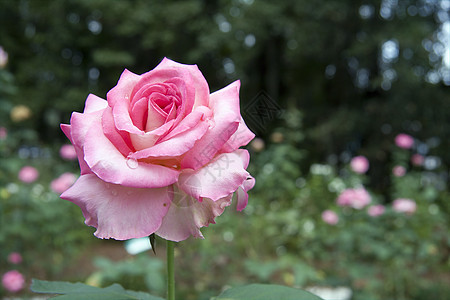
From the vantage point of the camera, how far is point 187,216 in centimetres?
39

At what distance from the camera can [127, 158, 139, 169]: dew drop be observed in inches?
14.8

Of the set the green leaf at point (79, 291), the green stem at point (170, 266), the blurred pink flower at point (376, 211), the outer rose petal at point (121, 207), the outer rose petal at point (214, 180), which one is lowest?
the blurred pink flower at point (376, 211)

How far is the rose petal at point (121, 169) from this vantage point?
36 centimetres

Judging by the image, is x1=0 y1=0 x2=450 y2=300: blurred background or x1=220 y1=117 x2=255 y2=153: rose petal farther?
x1=0 y1=0 x2=450 y2=300: blurred background

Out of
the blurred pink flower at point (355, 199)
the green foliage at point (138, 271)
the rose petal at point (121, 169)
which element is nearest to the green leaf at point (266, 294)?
the rose petal at point (121, 169)

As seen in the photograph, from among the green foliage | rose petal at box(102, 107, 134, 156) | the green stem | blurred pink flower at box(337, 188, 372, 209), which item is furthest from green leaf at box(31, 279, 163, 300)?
blurred pink flower at box(337, 188, 372, 209)

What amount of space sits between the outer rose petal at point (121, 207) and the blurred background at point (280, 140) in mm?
152

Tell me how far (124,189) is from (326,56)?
921 cm

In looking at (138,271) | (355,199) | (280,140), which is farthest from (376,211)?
(138,271)

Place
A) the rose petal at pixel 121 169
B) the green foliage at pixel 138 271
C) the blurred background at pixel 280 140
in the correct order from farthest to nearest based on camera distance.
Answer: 1. the blurred background at pixel 280 140
2. the green foliage at pixel 138 271
3. the rose petal at pixel 121 169

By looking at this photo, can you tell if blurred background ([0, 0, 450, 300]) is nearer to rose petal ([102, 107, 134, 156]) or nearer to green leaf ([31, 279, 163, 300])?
rose petal ([102, 107, 134, 156])

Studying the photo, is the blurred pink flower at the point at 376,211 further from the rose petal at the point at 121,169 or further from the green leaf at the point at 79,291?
the rose petal at the point at 121,169

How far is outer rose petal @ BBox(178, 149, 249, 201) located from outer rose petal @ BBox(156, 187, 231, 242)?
0.06ft

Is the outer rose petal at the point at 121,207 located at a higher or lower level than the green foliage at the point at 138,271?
higher
